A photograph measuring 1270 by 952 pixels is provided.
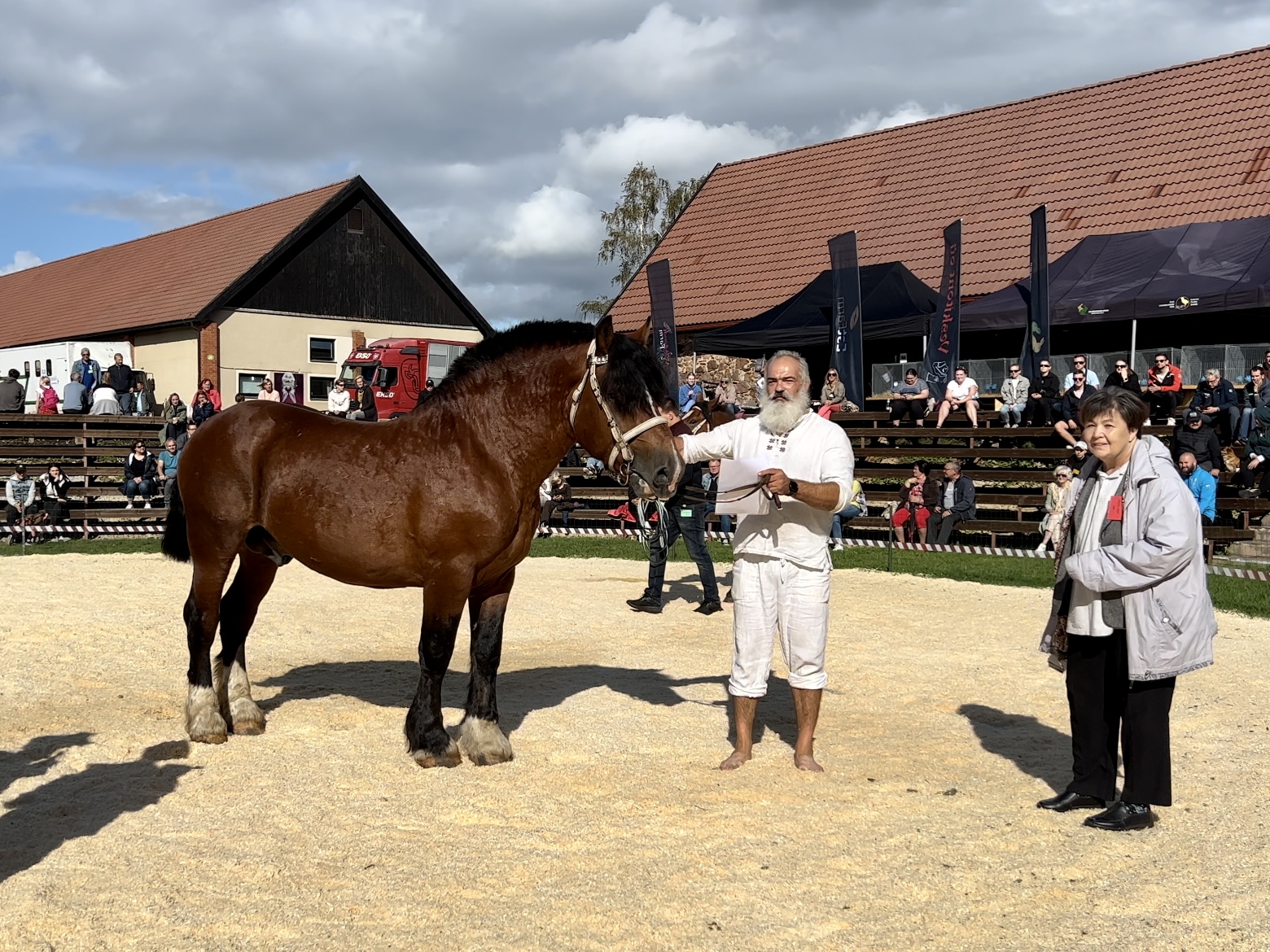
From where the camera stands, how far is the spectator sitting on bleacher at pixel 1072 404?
1717 cm

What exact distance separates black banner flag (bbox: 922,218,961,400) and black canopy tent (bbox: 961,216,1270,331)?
655 mm

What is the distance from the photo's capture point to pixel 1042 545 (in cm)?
1534

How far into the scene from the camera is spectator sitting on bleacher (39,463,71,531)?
19.8 m

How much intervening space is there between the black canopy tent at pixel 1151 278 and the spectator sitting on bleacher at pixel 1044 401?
6.25 ft

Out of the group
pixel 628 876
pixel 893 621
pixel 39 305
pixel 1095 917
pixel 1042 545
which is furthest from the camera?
pixel 39 305

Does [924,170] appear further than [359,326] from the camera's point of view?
No

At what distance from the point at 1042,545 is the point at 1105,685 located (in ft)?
34.3

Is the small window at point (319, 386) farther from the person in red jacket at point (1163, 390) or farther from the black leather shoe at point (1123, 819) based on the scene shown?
the black leather shoe at point (1123, 819)

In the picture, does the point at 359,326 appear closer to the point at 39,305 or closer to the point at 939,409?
the point at 39,305

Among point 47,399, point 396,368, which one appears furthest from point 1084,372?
point 47,399

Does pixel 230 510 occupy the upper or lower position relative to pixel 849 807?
upper

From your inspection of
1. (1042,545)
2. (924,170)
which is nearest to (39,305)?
(924,170)

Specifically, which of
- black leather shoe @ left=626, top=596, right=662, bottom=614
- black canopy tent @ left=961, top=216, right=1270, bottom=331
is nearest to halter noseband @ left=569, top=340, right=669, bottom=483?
black leather shoe @ left=626, top=596, right=662, bottom=614

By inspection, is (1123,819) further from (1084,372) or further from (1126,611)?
(1084,372)
